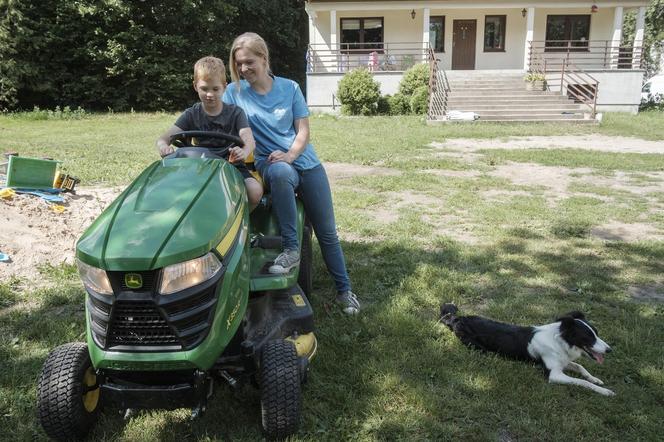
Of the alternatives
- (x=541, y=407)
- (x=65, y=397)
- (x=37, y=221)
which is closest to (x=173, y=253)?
(x=65, y=397)

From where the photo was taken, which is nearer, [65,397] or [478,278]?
[65,397]

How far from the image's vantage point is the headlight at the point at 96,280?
2.16 m

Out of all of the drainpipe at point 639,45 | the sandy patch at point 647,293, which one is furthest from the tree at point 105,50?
the sandy patch at point 647,293

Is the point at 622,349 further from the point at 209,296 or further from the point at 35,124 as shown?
the point at 35,124

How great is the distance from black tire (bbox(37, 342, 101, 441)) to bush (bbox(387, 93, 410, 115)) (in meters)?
19.2

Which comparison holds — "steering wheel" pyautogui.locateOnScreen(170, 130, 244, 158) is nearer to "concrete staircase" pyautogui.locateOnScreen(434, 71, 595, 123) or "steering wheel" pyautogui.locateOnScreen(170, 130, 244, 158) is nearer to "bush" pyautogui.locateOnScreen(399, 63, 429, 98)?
"concrete staircase" pyautogui.locateOnScreen(434, 71, 595, 123)

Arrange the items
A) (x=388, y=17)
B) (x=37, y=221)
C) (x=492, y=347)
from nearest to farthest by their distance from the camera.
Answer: (x=492, y=347) < (x=37, y=221) < (x=388, y=17)

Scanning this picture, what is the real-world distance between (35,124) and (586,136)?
1726 cm

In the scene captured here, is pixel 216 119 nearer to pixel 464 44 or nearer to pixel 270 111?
pixel 270 111

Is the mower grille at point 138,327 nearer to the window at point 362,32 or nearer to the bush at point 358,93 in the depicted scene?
the bush at point 358,93

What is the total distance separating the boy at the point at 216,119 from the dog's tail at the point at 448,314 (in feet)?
5.26

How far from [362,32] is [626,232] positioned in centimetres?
2182

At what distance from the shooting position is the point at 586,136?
14469 millimetres

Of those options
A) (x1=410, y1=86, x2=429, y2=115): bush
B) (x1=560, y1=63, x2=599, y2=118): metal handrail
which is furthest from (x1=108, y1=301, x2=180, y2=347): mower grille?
(x1=560, y1=63, x2=599, y2=118): metal handrail
